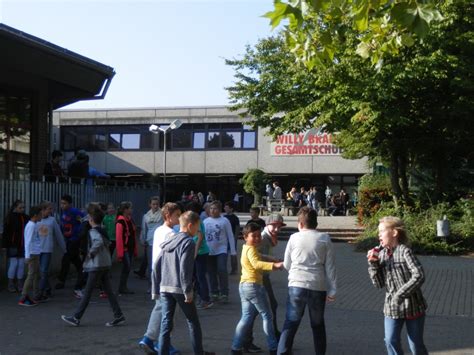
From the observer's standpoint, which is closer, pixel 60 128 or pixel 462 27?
pixel 462 27

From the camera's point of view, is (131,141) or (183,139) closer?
(183,139)

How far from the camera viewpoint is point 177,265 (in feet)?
21.0

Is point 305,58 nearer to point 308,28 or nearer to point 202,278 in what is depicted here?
point 308,28

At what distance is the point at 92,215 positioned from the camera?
28.7 ft

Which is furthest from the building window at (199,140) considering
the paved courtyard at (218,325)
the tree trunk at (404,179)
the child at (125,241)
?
the child at (125,241)

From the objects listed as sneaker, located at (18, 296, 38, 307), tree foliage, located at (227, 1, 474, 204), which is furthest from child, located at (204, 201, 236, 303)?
tree foliage, located at (227, 1, 474, 204)

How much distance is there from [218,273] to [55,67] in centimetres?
610

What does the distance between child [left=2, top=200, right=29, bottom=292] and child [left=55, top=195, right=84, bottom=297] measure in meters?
0.77

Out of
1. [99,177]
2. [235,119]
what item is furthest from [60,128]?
[99,177]

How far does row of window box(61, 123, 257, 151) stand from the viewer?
1550 inches

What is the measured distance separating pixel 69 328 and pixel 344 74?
12.0 metres

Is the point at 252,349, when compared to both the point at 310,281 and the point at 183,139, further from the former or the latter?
the point at 183,139

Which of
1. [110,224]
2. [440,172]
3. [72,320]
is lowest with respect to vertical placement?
[72,320]

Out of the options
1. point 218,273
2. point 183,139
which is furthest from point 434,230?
point 183,139
